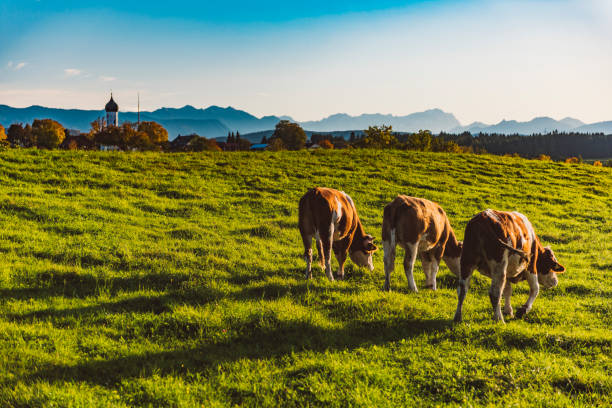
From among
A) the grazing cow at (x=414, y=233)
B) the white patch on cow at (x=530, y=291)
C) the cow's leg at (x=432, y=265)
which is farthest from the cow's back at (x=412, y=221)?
the white patch on cow at (x=530, y=291)

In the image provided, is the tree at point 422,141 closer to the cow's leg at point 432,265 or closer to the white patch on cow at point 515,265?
the cow's leg at point 432,265

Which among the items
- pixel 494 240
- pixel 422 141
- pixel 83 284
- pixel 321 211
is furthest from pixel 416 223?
pixel 422 141

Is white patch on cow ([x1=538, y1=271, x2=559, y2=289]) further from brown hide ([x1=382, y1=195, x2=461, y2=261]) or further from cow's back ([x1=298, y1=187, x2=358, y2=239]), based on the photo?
cow's back ([x1=298, y1=187, x2=358, y2=239])

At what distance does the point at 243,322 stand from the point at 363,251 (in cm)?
495

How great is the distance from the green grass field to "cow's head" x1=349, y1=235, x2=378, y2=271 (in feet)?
1.25

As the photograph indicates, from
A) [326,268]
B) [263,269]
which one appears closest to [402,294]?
[326,268]

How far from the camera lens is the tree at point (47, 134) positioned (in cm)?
10681

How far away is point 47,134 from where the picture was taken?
107 m

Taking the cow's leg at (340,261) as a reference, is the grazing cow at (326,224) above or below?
above

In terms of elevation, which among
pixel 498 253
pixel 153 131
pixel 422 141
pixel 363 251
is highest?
pixel 153 131

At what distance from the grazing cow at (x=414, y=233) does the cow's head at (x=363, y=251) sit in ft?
4.69

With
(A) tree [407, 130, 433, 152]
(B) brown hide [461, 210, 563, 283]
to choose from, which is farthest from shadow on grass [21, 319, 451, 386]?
(A) tree [407, 130, 433, 152]

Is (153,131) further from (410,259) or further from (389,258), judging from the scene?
(410,259)

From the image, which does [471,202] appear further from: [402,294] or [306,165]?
[402,294]
